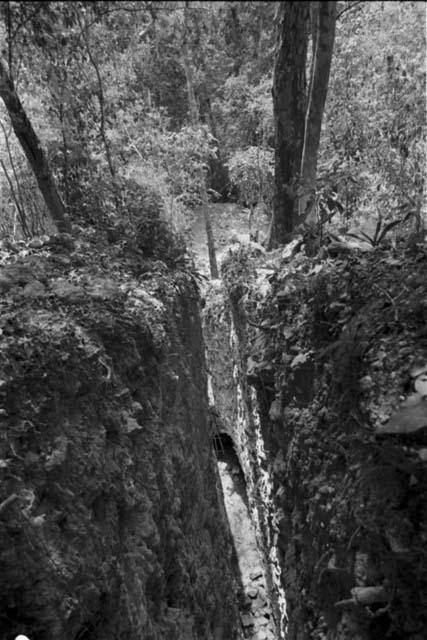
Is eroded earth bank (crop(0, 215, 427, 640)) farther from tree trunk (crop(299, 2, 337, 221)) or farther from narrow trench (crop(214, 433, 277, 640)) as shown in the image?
narrow trench (crop(214, 433, 277, 640))

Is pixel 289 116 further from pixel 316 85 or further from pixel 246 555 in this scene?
pixel 246 555

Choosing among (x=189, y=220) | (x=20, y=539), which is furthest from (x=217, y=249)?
(x=20, y=539)

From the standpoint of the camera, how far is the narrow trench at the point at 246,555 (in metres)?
5.62

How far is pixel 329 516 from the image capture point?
2479 mm

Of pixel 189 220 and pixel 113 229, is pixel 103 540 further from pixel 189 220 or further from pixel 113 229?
pixel 189 220

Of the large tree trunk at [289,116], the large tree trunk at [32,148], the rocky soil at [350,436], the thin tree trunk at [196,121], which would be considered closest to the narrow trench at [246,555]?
the rocky soil at [350,436]

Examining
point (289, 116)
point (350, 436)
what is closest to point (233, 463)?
point (289, 116)

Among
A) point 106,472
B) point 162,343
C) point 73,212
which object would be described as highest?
point 73,212

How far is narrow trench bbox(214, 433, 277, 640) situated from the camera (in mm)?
5620

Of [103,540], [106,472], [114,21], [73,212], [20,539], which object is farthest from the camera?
[73,212]

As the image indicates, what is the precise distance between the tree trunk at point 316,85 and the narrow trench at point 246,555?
141 inches

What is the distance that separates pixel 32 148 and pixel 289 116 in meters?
2.64

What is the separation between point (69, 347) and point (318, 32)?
2.54 meters

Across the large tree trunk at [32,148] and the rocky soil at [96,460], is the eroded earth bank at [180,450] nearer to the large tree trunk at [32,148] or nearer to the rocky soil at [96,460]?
the rocky soil at [96,460]
